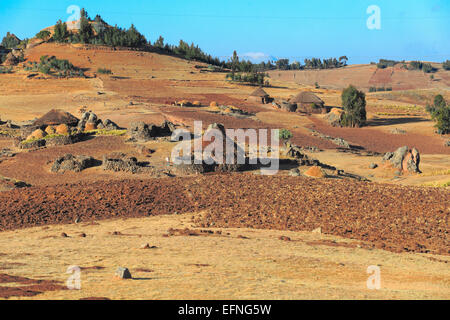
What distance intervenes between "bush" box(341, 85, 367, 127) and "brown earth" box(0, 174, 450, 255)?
26540 millimetres

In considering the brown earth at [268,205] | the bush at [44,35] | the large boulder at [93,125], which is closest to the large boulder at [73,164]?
the brown earth at [268,205]

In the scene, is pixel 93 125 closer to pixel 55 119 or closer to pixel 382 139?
pixel 55 119

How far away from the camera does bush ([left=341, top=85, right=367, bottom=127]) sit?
1628 inches

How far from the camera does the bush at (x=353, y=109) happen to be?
136 ft

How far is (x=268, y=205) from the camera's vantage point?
13438 mm

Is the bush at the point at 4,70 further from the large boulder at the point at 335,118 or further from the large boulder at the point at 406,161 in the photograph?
the large boulder at the point at 406,161

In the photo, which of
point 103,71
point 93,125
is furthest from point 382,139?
point 103,71

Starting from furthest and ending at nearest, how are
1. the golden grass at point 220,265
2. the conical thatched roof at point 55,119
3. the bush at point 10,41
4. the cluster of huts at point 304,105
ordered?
the bush at point 10,41 < the cluster of huts at point 304,105 < the conical thatched roof at point 55,119 < the golden grass at point 220,265

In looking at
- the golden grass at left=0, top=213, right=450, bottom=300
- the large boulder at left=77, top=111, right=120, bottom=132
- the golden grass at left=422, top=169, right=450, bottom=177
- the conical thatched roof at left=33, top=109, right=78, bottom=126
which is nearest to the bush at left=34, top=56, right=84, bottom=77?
the conical thatched roof at left=33, top=109, right=78, bottom=126

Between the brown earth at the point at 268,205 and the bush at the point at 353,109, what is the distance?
2654 centimetres

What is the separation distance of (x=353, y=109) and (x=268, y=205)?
30.0 meters

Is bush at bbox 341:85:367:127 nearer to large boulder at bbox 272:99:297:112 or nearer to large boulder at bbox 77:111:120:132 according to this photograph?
large boulder at bbox 272:99:297:112

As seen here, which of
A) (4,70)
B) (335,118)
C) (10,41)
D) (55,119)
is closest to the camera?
(55,119)
